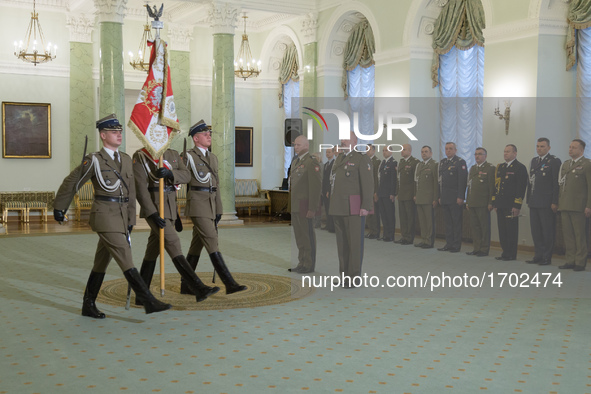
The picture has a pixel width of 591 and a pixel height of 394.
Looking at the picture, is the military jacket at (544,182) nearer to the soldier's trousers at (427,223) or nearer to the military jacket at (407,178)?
the soldier's trousers at (427,223)

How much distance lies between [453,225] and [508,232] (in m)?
0.99

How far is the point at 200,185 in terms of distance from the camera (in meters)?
6.25

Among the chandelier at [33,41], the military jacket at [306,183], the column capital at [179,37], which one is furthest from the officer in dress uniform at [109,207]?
the column capital at [179,37]

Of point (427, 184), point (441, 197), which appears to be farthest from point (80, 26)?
point (441, 197)

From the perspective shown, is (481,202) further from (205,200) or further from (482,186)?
(205,200)

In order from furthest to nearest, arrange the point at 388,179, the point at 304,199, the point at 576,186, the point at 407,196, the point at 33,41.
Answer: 1. the point at 33,41
2. the point at 388,179
3. the point at 407,196
4. the point at 576,186
5. the point at 304,199

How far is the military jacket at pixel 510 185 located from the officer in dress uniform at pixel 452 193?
0.65m

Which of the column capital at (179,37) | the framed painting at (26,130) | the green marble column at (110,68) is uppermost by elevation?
the column capital at (179,37)

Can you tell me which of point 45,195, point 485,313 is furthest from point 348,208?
point 45,195

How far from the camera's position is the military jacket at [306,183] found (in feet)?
24.2

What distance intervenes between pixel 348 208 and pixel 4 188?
10.6m

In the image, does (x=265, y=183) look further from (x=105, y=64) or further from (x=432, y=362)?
(x=432, y=362)

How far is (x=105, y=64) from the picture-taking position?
1241 centimetres

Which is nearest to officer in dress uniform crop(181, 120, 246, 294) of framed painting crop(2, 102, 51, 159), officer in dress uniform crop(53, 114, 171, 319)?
officer in dress uniform crop(53, 114, 171, 319)
